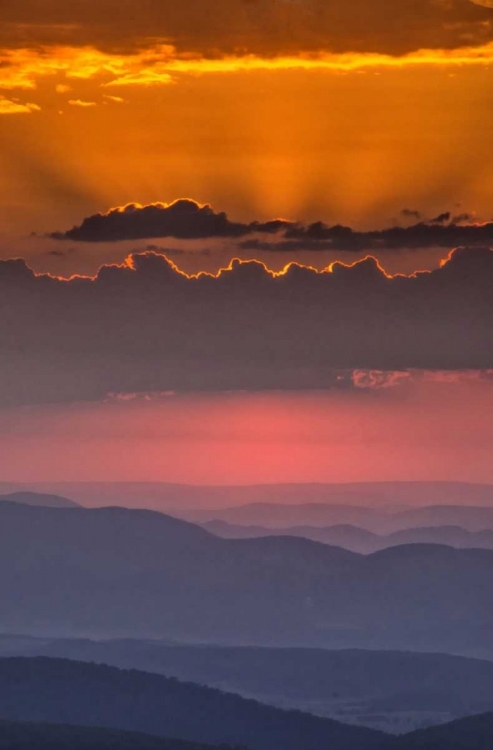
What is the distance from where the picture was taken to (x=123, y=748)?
642ft

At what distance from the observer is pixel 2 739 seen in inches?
7736

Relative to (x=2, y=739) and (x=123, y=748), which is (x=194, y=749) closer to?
(x=123, y=748)

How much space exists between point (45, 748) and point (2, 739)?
700cm

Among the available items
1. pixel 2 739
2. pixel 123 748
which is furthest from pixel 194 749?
pixel 2 739

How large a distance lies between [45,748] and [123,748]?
29.5 feet

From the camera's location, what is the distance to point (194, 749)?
199875mm

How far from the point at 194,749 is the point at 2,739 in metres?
21.4

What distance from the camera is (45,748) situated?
630 ft

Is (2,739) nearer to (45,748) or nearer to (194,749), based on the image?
(45,748)

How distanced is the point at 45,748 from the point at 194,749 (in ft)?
58.4

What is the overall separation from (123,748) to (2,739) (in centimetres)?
1344

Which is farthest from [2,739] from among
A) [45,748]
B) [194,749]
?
[194,749]
